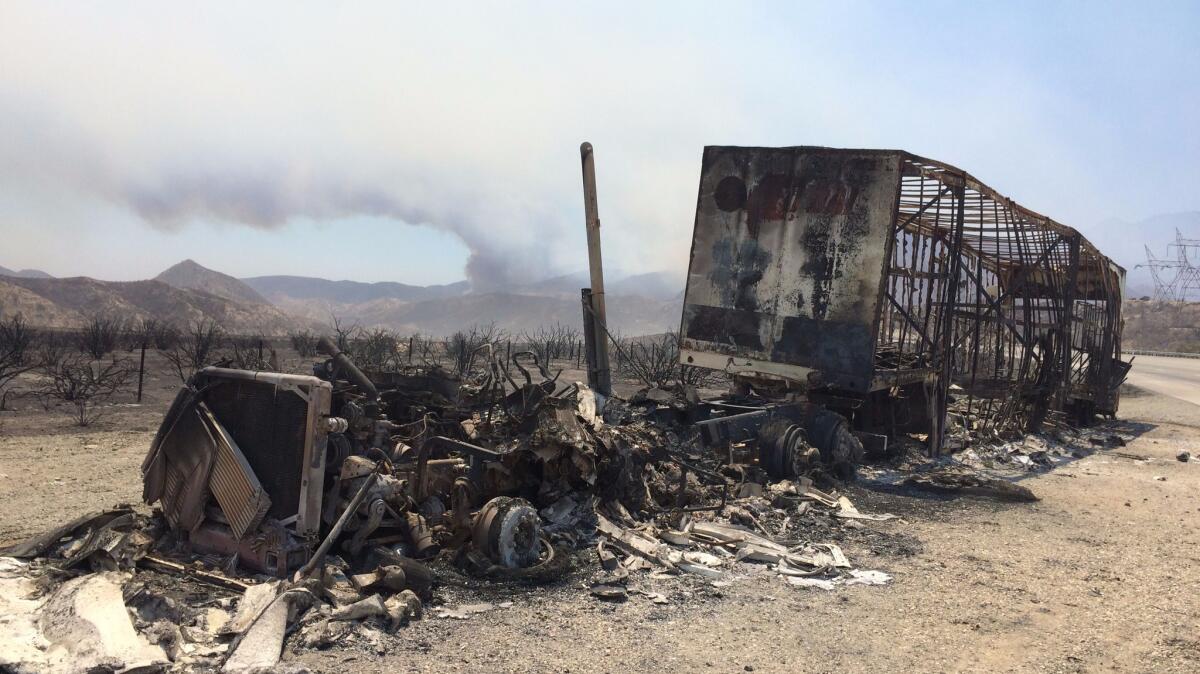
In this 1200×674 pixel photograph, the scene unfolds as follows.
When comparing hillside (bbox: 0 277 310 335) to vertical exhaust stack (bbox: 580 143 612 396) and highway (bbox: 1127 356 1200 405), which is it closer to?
vertical exhaust stack (bbox: 580 143 612 396)

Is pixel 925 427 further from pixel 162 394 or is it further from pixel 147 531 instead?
pixel 162 394

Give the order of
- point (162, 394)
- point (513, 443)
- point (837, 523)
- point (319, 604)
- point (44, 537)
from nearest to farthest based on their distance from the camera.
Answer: point (319, 604), point (44, 537), point (513, 443), point (837, 523), point (162, 394)

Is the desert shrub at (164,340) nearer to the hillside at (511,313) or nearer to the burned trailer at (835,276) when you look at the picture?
the burned trailer at (835,276)

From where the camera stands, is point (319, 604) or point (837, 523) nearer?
point (319, 604)

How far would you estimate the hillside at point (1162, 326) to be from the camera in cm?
6456

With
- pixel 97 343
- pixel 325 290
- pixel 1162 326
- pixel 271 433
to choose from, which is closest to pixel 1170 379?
pixel 271 433

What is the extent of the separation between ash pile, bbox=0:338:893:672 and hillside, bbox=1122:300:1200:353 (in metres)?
68.5

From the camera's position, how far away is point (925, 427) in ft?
38.9

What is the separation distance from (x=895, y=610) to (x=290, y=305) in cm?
14298

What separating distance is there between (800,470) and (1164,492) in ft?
16.3

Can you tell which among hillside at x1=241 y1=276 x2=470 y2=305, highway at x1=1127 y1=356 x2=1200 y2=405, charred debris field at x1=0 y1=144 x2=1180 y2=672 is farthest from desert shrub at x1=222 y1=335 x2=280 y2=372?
hillside at x1=241 y1=276 x2=470 y2=305

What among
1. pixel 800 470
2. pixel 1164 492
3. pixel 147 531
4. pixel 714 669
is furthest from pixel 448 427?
pixel 1164 492

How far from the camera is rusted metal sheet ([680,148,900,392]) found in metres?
10.2

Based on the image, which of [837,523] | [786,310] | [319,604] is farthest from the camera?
[786,310]
